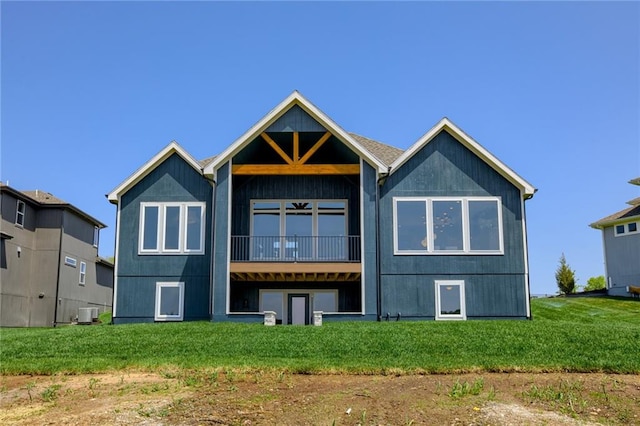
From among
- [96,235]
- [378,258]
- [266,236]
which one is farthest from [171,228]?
[96,235]

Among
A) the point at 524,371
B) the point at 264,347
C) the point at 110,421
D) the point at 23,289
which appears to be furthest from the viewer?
the point at 23,289

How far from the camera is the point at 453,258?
2064 centimetres

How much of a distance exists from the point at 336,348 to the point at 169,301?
883 cm

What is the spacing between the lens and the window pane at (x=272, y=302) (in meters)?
21.8

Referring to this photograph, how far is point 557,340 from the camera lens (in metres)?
15.3

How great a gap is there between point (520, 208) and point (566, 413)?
39.7 ft

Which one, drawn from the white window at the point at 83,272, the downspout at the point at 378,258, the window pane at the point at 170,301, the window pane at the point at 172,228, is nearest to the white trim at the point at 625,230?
the downspout at the point at 378,258

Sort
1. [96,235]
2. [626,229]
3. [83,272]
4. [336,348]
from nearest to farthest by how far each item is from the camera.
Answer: [336,348] → [83,272] → [96,235] → [626,229]

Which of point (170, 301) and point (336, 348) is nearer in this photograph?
point (336, 348)

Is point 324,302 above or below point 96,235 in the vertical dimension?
below

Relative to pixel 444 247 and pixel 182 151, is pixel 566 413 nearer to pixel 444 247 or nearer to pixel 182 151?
pixel 444 247

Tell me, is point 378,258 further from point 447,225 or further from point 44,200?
point 44,200

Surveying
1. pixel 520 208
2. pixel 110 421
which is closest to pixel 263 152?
pixel 520 208

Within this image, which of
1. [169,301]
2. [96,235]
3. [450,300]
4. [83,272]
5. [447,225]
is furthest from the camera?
[96,235]
